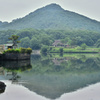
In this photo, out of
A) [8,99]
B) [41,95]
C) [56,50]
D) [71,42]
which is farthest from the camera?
[71,42]

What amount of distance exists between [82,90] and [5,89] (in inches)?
242

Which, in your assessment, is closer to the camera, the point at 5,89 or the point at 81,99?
the point at 81,99

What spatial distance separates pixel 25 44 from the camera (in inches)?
7185

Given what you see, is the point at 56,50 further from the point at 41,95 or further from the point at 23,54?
the point at 41,95

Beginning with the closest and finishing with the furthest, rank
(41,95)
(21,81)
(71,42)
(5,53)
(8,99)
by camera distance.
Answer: (8,99)
(41,95)
(21,81)
(5,53)
(71,42)

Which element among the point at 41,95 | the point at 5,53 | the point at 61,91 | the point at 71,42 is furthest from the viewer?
the point at 71,42

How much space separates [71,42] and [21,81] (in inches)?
5928

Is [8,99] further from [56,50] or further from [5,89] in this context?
[56,50]

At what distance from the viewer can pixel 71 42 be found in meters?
173

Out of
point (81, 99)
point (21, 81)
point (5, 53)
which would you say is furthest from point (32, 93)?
point (5, 53)

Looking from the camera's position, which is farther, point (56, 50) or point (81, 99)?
point (56, 50)

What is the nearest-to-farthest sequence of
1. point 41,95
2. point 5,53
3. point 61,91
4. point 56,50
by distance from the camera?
1. point 41,95
2. point 61,91
3. point 5,53
4. point 56,50

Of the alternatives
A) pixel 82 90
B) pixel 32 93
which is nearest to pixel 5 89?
pixel 32 93

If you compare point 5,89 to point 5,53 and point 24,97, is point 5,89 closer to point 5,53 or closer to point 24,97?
point 24,97
